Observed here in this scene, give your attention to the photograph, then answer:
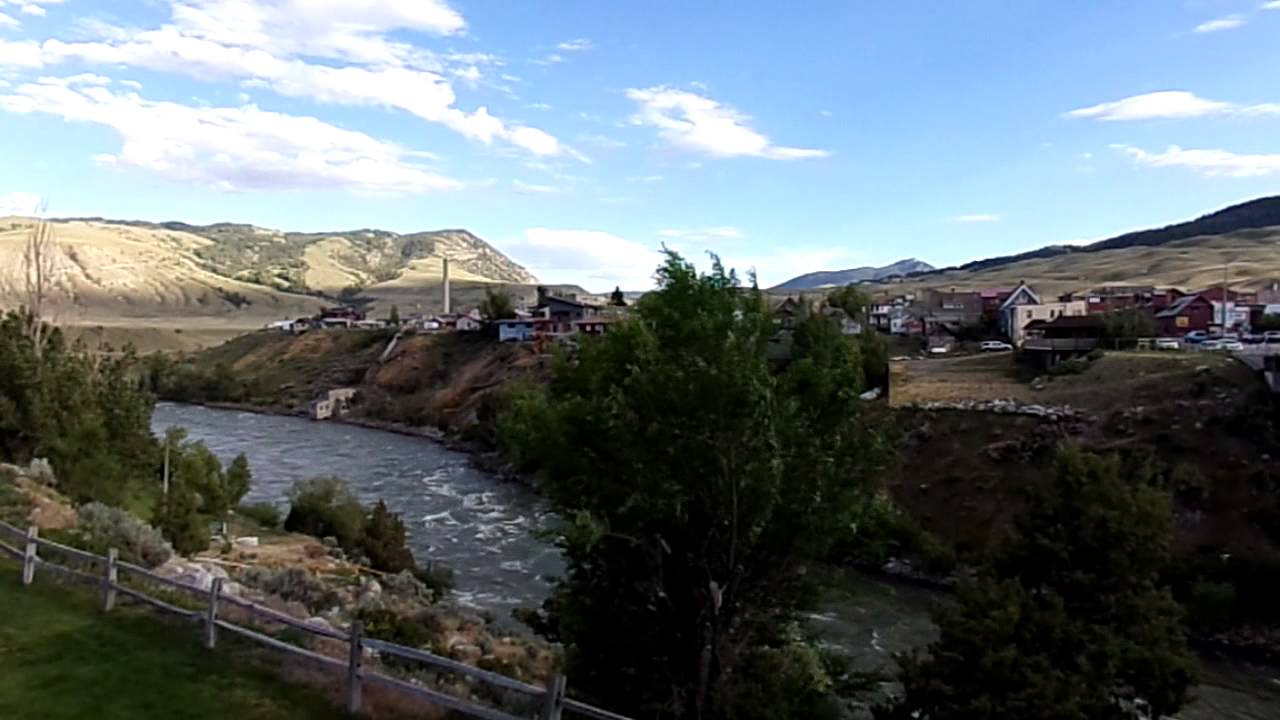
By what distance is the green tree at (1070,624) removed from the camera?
15133 millimetres

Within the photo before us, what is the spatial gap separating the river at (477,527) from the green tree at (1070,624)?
212cm

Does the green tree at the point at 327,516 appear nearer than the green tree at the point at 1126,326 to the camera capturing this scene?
Yes

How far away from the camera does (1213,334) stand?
186 feet

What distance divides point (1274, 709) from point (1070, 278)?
408 ft

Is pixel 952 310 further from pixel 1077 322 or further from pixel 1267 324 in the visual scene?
pixel 1267 324

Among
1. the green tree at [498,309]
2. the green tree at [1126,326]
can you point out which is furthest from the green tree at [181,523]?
the green tree at [498,309]

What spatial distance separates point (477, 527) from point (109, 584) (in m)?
30.1

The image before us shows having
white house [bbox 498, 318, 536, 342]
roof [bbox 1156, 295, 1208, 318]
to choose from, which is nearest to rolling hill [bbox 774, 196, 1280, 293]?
roof [bbox 1156, 295, 1208, 318]

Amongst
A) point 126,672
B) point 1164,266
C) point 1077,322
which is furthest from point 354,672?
point 1164,266

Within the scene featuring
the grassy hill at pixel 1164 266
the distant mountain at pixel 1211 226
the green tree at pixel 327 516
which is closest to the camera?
the green tree at pixel 327 516

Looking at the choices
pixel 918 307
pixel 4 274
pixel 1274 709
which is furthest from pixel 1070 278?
pixel 4 274

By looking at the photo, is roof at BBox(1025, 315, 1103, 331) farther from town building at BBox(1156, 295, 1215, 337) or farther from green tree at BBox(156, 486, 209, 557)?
green tree at BBox(156, 486, 209, 557)

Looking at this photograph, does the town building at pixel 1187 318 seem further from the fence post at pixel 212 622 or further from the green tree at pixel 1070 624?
the fence post at pixel 212 622

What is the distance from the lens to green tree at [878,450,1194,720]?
15133mm
